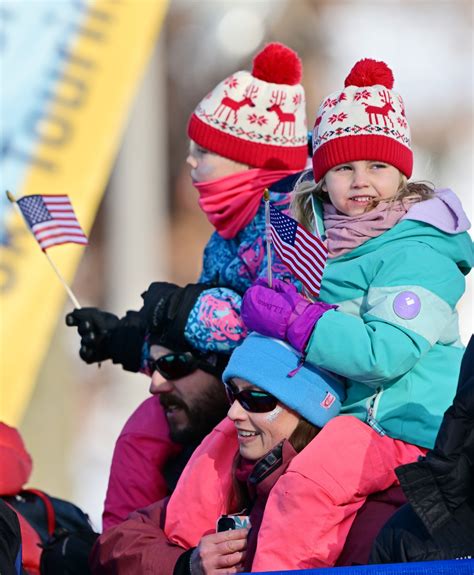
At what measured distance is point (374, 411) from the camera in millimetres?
3680

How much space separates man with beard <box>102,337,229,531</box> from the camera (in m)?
4.55

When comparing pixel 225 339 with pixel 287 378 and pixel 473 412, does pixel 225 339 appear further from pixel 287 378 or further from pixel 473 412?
pixel 473 412

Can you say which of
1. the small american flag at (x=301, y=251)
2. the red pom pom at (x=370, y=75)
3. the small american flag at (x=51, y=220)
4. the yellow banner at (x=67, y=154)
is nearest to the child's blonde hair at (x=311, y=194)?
the small american flag at (x=301, y=251)

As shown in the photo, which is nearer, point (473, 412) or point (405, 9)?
point (473, 412)

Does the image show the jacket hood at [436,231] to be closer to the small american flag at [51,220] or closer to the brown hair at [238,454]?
the brown hair at [238,454]

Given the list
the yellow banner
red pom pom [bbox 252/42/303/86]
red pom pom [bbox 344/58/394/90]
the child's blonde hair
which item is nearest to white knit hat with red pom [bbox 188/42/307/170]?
red pom pom [bbox 252/42/303/86]

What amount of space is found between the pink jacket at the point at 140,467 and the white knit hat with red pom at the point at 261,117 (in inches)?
37.9

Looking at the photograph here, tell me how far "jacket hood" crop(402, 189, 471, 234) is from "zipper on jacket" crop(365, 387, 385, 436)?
1.62 ft

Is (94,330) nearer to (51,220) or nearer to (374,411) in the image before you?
(51,220)

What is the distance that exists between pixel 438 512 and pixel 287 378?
2.65 ft

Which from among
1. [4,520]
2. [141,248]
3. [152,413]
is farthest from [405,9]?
[4,520]

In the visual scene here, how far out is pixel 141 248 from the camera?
9.08 metres

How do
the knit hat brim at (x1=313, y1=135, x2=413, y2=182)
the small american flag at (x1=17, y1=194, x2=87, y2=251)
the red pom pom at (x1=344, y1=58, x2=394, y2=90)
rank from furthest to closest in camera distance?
the small american flag at (x1=17, y1=194, x2=87, y2=251), the red pom pom at (x1=344, y1=58, x2=394, y2=90), the knit hat brim at (x1=313, y1=135, x2=413, y2=182)

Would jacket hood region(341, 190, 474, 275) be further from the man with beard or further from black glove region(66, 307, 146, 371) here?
black glove region(66, 307, 146, 371)
